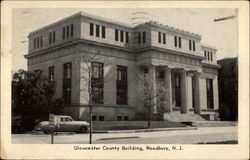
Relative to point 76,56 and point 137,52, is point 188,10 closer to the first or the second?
point 76,56

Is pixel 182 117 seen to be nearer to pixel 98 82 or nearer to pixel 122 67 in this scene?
pixel 122 67

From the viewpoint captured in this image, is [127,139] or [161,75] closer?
[127,139]

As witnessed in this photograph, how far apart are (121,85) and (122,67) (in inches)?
76.3

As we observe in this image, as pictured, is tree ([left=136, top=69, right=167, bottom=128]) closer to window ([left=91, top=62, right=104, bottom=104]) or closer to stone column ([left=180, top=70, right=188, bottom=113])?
stone column ([left=180, top=70, right=188, bottom=113])

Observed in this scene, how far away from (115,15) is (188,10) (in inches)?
109

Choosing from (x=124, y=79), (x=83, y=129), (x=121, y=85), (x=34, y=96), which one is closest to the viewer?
(x=83, y=129)

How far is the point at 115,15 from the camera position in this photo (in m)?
12.9

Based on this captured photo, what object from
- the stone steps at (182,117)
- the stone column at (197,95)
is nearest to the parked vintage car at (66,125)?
the stone steps at (182,117)

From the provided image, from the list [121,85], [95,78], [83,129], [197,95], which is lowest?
[83,129]

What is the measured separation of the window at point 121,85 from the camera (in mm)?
29891

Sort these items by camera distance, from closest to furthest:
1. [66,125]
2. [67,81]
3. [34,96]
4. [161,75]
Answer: [66,125]
[34,96]
[67,81]
[161,75]

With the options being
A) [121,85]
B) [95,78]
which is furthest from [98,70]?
[121,85]

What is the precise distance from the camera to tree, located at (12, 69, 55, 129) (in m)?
19.6

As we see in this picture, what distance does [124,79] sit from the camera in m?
31.3
